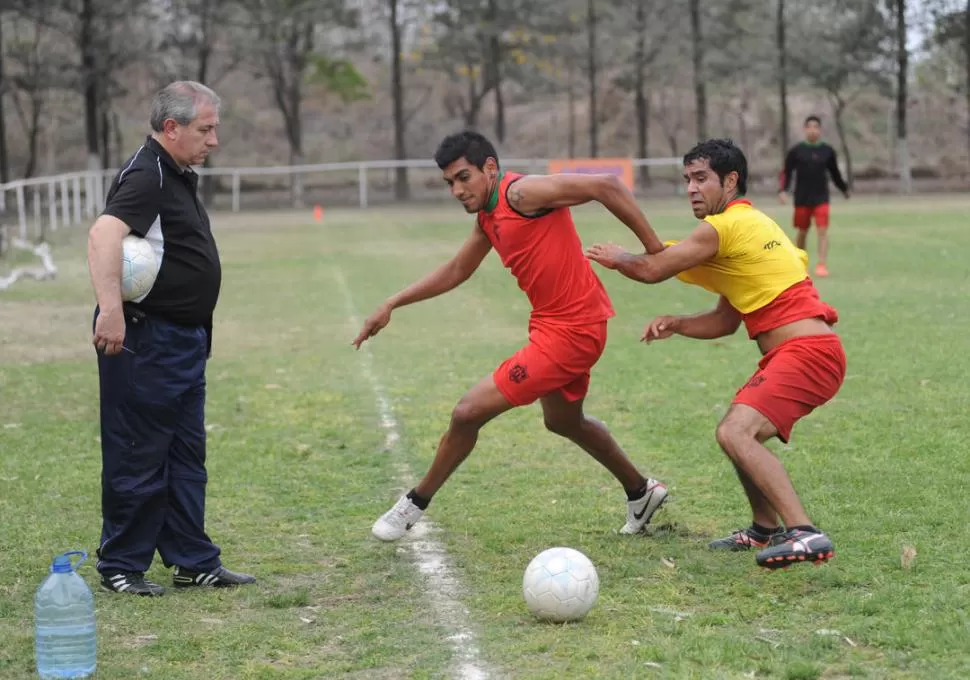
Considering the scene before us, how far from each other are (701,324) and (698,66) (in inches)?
1950

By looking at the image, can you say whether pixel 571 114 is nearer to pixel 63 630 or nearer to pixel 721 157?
pixel 721 157

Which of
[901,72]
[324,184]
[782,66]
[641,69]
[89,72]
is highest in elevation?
[641,69]

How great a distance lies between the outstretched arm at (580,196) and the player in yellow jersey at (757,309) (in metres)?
0.12

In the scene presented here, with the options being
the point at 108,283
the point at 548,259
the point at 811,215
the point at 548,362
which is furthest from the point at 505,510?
the point at 811,215

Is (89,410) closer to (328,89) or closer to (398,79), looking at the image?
(398,79)

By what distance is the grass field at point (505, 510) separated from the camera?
4.88 m

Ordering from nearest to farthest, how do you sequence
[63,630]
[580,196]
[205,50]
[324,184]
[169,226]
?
[63,630] → [169,226] → [580,196] → [205,50] → [324,184]

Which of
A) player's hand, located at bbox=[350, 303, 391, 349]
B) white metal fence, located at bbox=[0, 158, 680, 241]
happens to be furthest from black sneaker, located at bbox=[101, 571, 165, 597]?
white metal fence, located at bbox=[0, 158, 680, 241]

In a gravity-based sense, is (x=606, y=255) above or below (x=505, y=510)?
above

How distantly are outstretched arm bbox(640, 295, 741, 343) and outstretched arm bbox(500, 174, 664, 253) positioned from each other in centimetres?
51

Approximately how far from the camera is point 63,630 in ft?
15.3

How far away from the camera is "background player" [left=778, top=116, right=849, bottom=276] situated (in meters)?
18.9

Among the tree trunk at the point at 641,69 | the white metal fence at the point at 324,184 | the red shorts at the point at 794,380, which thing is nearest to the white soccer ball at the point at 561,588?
the red shorts at the point at 794,380

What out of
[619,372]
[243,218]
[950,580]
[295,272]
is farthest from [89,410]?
[243,218]
